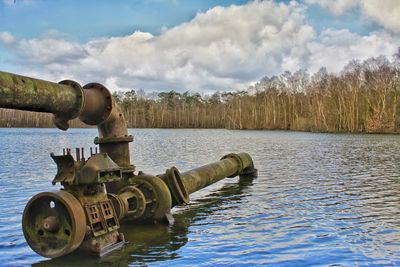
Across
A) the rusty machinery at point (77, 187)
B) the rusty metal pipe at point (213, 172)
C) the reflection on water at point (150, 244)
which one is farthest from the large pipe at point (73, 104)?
the rusty metal pipe at point (213, 172)

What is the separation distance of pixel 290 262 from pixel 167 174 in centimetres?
357

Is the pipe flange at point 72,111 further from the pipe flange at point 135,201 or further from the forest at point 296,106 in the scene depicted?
the forest at point 296,106

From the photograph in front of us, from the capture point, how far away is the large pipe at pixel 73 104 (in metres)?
5.92

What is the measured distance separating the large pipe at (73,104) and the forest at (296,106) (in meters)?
68.6

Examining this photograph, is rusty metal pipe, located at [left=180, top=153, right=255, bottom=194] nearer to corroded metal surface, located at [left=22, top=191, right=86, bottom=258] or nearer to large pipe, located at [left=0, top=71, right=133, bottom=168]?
large pipe, located at [left=0, top=71, right=133, bottom=168]

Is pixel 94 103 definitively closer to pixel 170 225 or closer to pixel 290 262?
pixel 170 225

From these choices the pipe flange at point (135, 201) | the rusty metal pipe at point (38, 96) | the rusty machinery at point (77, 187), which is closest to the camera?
the rusty metal pipe at point (38, 96)

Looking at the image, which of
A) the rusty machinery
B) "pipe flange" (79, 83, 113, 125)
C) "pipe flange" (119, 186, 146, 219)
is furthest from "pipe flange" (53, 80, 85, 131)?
"pipe flange" (119, 186, 146, 219)

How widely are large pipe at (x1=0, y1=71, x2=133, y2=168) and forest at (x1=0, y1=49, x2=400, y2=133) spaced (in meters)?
68.6

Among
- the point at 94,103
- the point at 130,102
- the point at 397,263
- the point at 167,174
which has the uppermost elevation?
the point at 130,102

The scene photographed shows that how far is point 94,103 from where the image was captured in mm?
7695

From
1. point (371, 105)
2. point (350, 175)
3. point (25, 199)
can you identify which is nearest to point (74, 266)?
point (25, 199)

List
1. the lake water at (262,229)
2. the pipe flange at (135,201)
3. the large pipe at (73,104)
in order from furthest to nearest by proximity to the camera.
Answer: the pipe flange at (135,201) → the lake water at (262,229) → the large pipe at (73,104)

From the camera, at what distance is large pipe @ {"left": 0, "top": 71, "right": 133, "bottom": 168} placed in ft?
19.4
